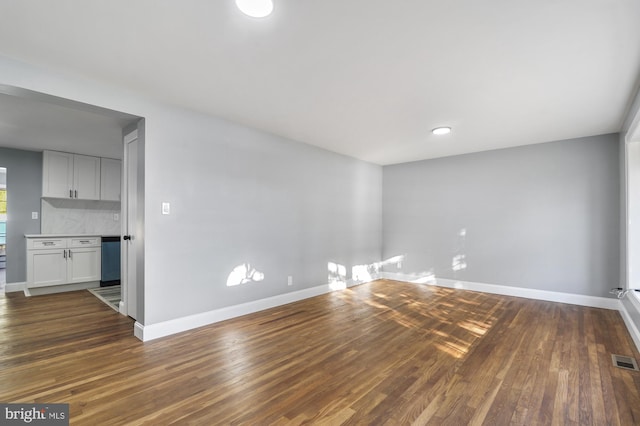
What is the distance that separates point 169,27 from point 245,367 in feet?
7.93

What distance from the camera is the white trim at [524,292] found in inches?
158

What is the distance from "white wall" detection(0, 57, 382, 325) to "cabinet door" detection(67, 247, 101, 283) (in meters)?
3.36

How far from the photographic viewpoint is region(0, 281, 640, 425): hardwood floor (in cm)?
179

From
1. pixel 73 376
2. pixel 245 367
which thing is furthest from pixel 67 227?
pixel 245 367

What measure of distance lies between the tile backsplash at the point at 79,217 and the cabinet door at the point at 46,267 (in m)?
0.60

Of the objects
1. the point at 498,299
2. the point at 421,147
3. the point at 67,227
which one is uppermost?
the point at 421,147

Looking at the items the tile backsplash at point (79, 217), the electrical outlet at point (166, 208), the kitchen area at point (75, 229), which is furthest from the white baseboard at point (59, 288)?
the electrical outlet at point (166, 208)

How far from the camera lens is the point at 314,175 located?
471 cm

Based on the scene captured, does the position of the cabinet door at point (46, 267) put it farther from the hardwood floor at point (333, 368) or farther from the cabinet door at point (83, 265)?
the hardwood floor at point (333, 368)

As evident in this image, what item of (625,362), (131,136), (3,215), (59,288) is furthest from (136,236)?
(3,215)

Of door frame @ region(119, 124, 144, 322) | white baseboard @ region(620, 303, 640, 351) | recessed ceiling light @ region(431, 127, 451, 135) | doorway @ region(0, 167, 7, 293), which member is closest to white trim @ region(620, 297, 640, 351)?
white baseboard @ region(620, 303, 640, 351)

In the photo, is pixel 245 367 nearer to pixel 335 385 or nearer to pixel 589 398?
pixel 335 385

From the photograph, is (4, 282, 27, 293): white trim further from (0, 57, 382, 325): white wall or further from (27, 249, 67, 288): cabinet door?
(0, 57, 382, 325): white wall

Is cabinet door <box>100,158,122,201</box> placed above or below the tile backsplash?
above
